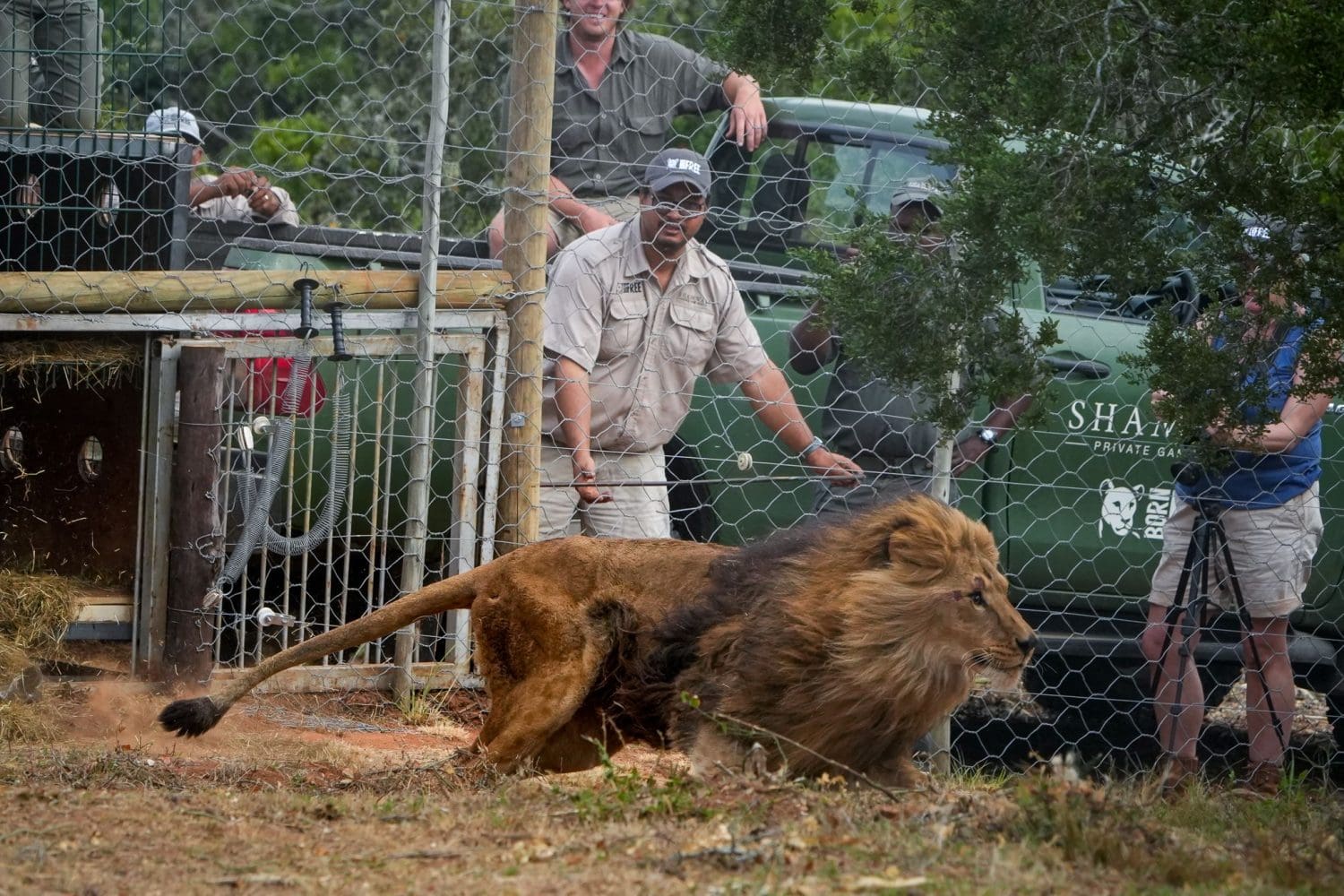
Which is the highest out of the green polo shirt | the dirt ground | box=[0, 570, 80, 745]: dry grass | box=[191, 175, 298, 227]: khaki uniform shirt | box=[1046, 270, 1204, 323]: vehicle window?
the green polo shirt

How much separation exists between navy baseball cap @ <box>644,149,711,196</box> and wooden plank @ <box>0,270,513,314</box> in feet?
2.21

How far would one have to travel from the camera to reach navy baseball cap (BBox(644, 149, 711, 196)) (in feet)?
20.1

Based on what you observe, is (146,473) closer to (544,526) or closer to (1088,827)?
(544,526)

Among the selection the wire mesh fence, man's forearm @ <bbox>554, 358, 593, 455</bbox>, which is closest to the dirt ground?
the wire mesh fence

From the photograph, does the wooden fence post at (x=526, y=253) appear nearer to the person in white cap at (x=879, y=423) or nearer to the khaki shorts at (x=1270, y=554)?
the person in white cap at (x=879, y=423)

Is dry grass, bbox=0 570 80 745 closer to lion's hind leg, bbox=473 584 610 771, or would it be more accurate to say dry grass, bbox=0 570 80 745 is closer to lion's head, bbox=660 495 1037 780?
lion's hind leg, bbox=473 584 610 771

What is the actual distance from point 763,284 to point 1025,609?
1.66m

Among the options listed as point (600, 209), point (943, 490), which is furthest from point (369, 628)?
point (600, 209)

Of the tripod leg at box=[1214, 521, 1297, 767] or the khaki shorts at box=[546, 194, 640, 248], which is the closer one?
the tripod leg at box=[1214, 521, 1297, 767]

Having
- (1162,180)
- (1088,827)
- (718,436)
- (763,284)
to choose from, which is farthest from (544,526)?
(1088,827)

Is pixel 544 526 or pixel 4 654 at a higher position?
pixel 544 526

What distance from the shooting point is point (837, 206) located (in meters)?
6.71

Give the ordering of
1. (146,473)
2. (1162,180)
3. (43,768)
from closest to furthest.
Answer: (43,768) → (1162,180) → (146,473)

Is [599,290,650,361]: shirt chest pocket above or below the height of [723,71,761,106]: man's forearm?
A: below
